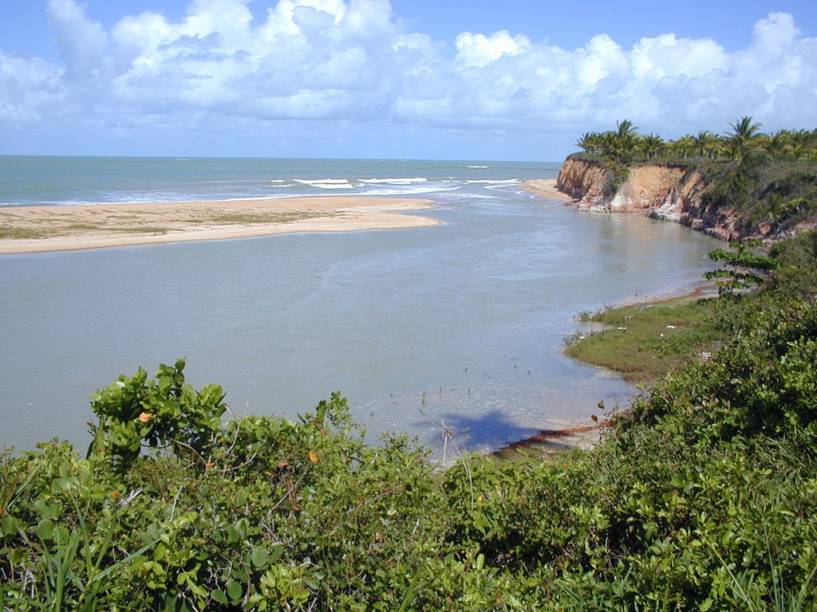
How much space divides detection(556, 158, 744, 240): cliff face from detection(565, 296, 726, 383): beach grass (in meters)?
20.1

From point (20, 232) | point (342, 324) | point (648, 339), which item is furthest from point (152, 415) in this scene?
point (20, 232)

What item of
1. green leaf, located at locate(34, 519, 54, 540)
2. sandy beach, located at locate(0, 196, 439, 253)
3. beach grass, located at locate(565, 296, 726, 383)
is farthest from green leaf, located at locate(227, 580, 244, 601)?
sandy beach, located at locate(0, 196, 439, 253)

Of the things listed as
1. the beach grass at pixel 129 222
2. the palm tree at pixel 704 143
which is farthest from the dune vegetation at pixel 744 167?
the beach grass at pixel 129 222

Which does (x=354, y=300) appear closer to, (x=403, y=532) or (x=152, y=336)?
(x=152, y=336)

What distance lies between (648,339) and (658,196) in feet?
130

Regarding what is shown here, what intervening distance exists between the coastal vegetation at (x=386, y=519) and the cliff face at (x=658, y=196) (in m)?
34.6

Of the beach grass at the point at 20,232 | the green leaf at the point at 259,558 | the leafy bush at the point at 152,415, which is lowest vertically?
the beach grass at the point at 20,232

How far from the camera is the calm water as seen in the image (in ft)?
42.9

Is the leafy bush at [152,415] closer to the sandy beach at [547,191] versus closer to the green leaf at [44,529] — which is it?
the green leaf at [44,529]

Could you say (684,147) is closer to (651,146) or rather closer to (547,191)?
(651,146)

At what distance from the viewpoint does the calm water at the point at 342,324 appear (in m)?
13.1

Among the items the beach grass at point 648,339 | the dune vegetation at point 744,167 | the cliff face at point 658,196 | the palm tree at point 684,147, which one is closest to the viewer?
the beach grass at point 648,339

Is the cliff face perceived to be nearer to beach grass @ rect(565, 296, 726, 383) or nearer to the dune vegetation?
the dune vegetation

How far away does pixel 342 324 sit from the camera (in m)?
18.7
